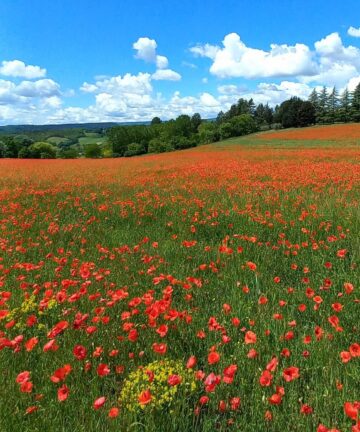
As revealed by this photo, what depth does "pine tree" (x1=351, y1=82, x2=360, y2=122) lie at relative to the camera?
8651 cm

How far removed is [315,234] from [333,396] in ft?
13.0

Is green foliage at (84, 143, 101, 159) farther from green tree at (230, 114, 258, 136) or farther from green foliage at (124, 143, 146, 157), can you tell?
green tree at (230, 114, 258, 136)

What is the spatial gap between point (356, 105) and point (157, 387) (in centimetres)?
10245

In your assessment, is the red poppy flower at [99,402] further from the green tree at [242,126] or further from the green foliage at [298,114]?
the green foliage at [298,114]

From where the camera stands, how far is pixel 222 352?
113 inches

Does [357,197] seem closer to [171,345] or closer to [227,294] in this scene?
[227,294]

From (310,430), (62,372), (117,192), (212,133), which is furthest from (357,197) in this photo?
(212,133)

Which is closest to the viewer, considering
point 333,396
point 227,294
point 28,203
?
point 333,396

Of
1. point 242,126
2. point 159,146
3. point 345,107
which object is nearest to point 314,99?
point 345,107

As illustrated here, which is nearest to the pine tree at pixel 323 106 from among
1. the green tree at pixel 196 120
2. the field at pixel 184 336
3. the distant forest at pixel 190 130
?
the distant forest at pixel 190 130

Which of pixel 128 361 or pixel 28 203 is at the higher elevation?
pixel 128 361

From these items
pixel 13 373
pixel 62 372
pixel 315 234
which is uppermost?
pixel 62 372

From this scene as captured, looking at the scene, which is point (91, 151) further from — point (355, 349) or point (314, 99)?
point (355, 349)

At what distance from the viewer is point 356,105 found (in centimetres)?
8944
